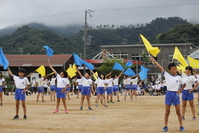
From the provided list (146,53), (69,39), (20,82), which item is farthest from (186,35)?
(20,82)

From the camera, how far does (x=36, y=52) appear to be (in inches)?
2643

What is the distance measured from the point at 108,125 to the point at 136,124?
1.07m

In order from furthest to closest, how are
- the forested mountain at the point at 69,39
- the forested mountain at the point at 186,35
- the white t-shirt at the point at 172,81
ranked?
1. the forested mountain at the point at 186,35
2. the forested mountain at the point at 69,39
3. the white t-shirt at the point at 172,81

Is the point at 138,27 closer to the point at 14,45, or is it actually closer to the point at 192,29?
the point at 192,29

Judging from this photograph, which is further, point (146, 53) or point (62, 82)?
point (146, 53)

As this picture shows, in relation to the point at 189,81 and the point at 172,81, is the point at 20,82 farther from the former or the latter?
the point at 189,81

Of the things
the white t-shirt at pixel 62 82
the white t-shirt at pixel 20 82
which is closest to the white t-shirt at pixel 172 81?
the white t-shirt at pixel 20 82

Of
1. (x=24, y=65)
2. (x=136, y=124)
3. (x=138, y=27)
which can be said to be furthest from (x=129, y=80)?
(x=138, y=27)

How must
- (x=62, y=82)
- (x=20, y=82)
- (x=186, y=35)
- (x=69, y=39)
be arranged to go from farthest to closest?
(x=69, y=39) → (x=186, y=35) → (x=62, y=82) → (x=20, y=82)

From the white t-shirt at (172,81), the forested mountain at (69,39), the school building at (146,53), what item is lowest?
the white t-shirt at (172,81)

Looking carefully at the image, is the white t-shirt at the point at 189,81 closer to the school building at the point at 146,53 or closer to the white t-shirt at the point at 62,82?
the white t-shirt at the point at 62,82

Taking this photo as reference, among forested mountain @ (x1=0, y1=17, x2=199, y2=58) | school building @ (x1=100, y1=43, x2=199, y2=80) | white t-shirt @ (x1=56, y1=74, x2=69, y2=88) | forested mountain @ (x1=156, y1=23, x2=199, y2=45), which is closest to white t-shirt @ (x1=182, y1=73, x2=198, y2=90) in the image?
white t-shirt @ (x1=56, y1=74, x2=69, y2=88)

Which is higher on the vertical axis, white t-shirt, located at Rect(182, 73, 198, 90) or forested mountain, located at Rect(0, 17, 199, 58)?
forested mountain, located at Rect(0, 17, 199, 58)

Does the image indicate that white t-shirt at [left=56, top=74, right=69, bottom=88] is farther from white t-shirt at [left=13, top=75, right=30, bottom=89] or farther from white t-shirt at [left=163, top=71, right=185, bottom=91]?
white t-shirt at [left=163, top=71, right=185, bottom=91]
